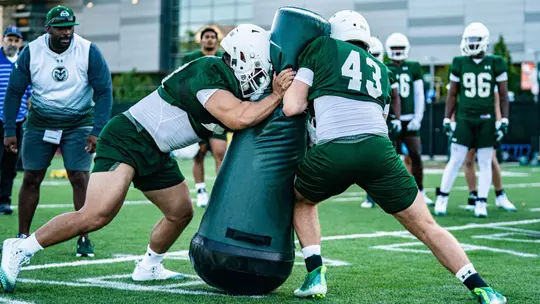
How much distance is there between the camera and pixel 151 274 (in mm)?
5918

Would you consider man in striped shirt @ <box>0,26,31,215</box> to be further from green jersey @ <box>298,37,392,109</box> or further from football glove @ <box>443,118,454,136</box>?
green jersey @ <box>298,37,392,109</box>

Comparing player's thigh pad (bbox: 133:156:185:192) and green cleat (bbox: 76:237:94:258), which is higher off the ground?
player's thigh pad (bbox: 133:156:185:192)

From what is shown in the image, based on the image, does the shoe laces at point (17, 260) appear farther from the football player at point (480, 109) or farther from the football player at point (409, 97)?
the football player at point (409, 97)

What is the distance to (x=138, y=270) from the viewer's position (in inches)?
233

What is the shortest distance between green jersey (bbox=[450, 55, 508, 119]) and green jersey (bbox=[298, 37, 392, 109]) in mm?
5782

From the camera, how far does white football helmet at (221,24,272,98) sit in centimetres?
516

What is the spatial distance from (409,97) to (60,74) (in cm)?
630

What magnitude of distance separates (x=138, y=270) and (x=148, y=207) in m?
5.58

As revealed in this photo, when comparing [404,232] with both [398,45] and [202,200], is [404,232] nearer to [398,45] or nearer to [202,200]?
[202,200]

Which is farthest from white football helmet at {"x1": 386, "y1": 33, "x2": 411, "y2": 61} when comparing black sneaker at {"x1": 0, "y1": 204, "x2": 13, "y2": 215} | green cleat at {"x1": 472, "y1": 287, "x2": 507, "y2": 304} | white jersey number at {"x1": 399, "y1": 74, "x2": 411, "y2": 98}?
green cleat at {"x1": 472, "y1": 287, "x2": 507, "y2": 304}

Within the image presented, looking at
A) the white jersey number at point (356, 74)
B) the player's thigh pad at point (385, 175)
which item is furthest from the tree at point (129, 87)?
the player's thigh pad at point (385, 175)

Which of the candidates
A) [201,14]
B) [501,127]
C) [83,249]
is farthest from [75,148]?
[201,14]

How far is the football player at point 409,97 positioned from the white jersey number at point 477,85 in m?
1.33

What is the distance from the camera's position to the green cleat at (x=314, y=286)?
519cm
